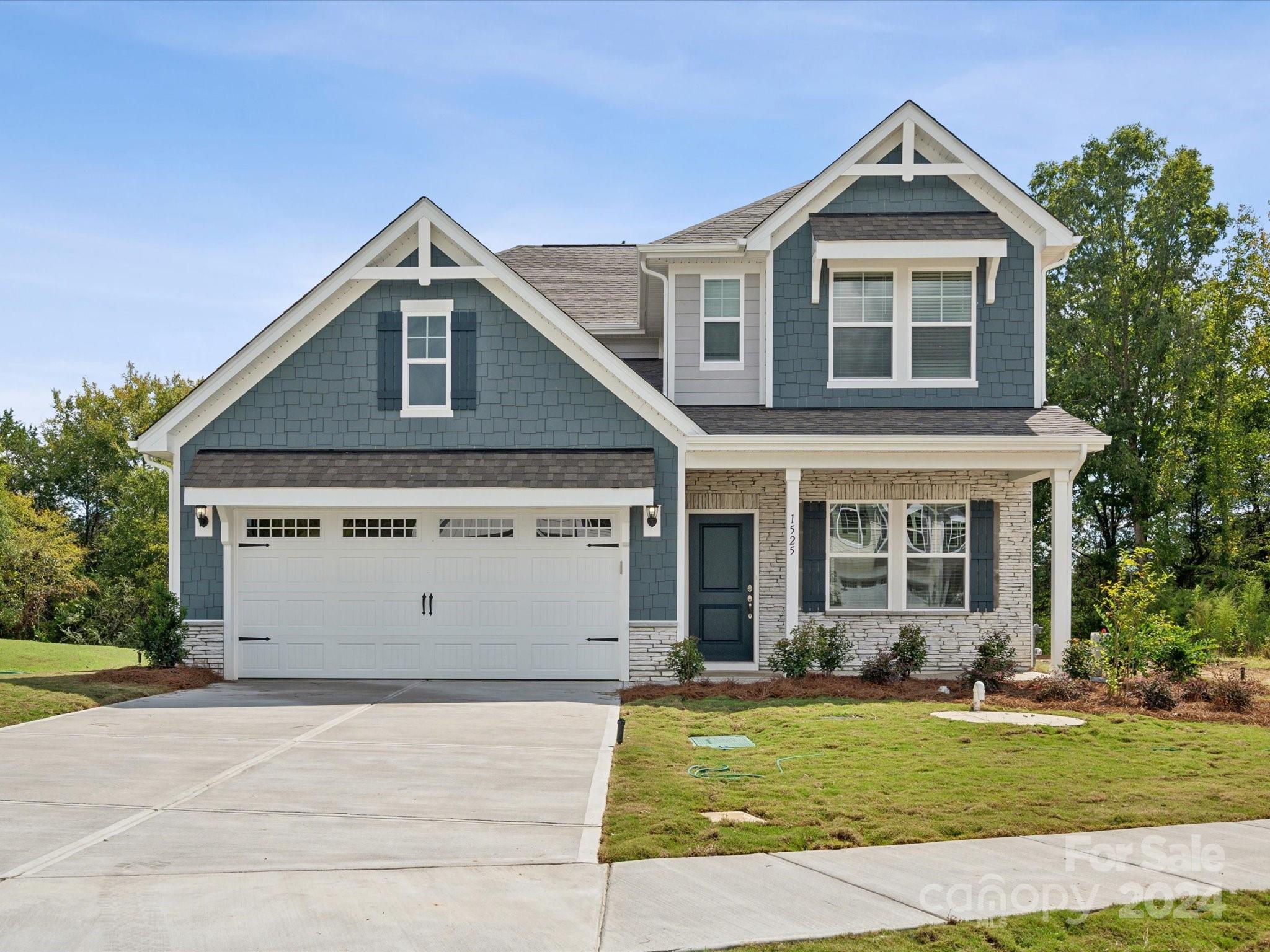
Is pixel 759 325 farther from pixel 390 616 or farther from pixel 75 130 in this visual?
pixel 75 130

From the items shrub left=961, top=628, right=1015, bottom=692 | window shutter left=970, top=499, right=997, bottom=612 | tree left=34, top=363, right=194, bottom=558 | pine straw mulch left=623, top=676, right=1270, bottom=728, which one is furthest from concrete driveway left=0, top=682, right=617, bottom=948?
tree left=34, top=363, right=194, bottom=558

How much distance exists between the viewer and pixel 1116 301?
28.1 meters

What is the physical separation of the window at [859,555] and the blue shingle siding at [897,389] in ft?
5.29

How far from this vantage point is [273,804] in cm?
778

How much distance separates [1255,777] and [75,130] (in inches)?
715

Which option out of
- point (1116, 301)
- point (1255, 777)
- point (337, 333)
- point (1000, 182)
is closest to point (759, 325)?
point (1000, 182)

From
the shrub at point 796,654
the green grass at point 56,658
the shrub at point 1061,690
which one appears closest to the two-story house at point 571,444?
the shrub at point 796,654

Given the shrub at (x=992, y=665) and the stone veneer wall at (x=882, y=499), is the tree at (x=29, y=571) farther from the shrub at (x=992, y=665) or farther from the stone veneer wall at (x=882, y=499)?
the shrub at (x=992, y=665)

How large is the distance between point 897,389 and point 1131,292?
14.8 meters

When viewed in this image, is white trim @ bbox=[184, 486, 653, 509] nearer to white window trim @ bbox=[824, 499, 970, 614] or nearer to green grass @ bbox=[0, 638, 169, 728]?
green grass @ bbox=[0, 638, 169, 728]

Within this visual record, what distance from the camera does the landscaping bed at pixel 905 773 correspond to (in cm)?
706

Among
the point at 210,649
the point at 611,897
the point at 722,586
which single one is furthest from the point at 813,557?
the point at 611,897

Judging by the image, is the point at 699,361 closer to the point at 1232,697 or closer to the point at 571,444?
the point at 571,444

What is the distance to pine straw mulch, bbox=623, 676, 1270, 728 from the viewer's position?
40.5 feet
